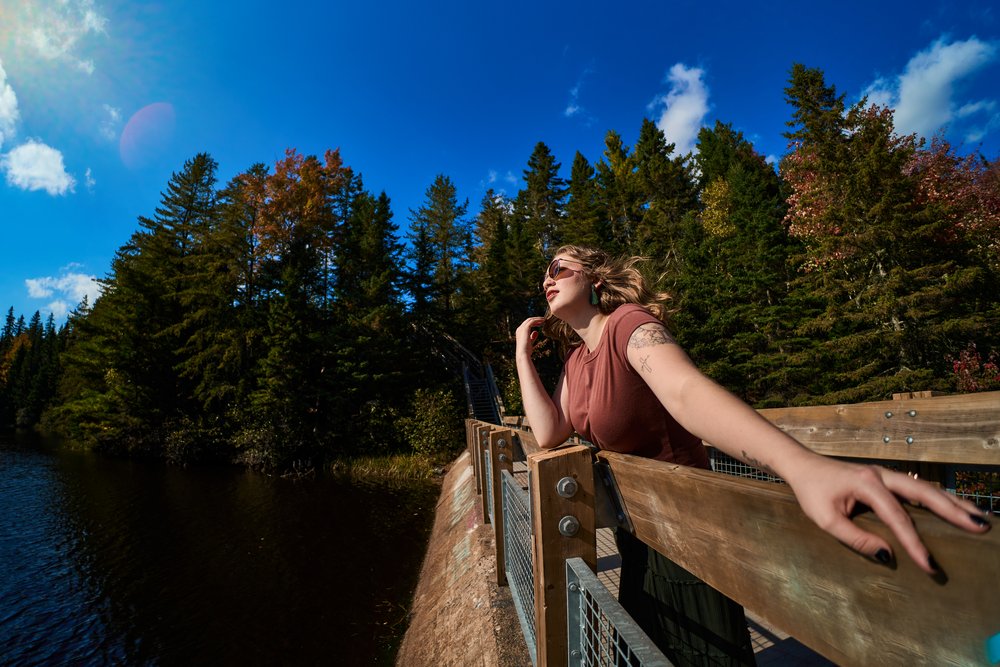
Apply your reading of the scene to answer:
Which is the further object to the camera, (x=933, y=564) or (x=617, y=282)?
(x=617, y=282)

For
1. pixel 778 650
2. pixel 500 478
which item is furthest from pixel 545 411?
pixel 500 478

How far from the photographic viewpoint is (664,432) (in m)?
1.45

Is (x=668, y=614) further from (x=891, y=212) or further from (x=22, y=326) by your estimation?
(x=22, y=326)

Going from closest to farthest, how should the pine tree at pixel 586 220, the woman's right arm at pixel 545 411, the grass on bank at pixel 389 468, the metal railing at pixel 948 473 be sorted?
the woman's right arm at pixel 545 411, the metal railing at pixel 948 473, the grass on bank at pixel 389 468, the pine tree at pixel 586 220

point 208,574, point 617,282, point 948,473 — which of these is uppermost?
point 617,282

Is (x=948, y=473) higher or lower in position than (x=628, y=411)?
lower

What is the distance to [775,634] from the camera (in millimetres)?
2574

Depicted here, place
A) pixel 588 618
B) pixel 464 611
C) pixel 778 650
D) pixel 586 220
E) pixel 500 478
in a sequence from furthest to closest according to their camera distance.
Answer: pixel 586 220, pixel 500 478, pixel 464 611, pixel 778 650, pixel 588 618

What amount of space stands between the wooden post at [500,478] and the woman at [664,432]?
6.33 feet

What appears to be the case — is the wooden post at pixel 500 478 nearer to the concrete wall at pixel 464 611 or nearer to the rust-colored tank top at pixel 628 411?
the concrete wall at pixel 464 611

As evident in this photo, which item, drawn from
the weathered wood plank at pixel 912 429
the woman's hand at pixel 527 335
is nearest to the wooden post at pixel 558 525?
the woman's hand at pixel 527 335

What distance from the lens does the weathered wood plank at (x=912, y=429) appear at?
1674 mm

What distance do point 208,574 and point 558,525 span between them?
887 centimetres

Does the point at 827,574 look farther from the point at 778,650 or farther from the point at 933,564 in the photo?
the point at 778,650
